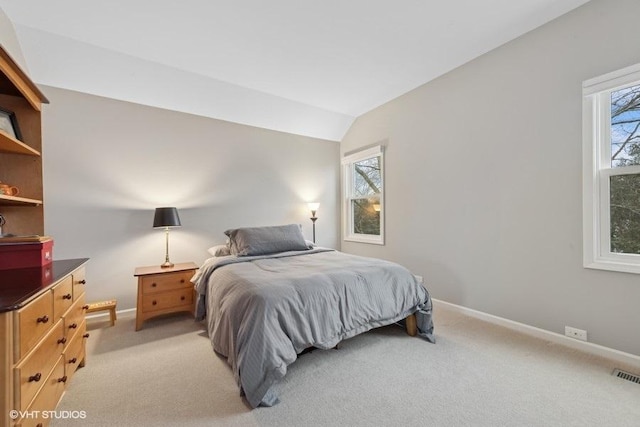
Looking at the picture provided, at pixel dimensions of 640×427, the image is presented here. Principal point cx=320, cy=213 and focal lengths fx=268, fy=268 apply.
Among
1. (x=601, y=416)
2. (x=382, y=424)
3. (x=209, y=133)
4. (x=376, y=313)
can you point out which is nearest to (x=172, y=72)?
(x=209, y=133)

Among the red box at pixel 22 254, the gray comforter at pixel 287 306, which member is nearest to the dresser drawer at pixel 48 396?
the red box at pixel 22 254

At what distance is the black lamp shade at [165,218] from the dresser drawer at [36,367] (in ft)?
4.79

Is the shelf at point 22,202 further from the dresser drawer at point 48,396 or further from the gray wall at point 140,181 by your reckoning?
the gray wall at point 140,181

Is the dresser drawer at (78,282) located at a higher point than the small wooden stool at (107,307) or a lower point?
higher

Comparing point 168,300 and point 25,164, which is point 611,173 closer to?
point 168,300

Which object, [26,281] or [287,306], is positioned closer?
[26,281]

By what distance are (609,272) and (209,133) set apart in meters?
4.21

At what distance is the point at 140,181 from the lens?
10.2ft

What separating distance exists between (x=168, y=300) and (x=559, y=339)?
11.8 ft

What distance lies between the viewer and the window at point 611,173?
1986 millimetres

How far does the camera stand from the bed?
5.35ft

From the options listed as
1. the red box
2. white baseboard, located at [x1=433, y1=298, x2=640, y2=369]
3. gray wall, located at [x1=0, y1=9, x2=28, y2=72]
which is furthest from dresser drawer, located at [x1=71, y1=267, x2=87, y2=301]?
white baseboard, located at [x1=433, y1=298, x2=640, y2=369]

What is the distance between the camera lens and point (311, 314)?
1.88 m

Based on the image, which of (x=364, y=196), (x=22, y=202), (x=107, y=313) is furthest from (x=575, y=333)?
(x=107, y=313)
